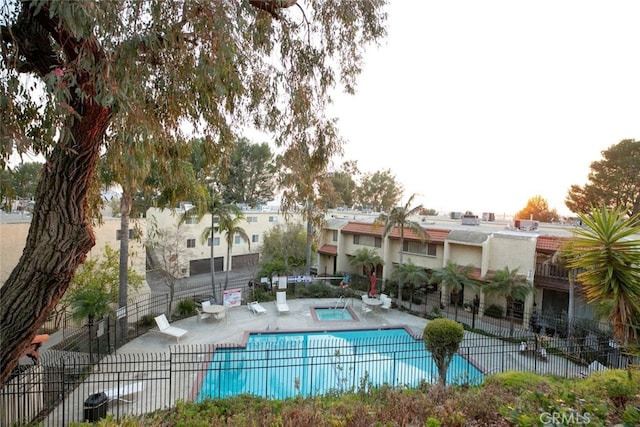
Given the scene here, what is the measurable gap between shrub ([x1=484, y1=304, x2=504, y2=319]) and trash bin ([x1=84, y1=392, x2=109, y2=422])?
16.9 meters

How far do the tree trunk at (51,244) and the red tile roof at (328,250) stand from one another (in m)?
21.4

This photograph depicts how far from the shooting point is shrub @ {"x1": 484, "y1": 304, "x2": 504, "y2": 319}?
55.5ft

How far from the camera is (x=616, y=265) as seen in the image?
5.46m

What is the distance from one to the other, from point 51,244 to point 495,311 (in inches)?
736

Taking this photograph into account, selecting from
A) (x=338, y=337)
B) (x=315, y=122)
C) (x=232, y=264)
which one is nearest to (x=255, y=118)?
(x=315, y=122)

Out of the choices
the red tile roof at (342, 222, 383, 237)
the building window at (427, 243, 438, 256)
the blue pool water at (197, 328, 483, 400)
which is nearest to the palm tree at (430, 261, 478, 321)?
the building window at (427, 243, 438, 256)

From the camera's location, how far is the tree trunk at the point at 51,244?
3984mm

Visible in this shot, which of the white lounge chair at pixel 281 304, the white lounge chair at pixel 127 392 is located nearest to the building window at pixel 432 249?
the white lounge chair at pixel 281 304

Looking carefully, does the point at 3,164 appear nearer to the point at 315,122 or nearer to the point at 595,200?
the point at 315,122

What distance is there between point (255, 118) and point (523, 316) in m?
16.2

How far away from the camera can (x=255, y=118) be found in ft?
23.0

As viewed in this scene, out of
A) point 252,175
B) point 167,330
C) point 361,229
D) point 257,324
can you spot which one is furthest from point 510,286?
point 252,175

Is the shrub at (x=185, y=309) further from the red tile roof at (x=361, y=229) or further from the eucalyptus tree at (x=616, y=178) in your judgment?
the eucalyptus tree at (x=616, y=178)

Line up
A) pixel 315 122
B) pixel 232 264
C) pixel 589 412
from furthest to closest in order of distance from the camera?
pixel 232 264, pixel 315 122, pixel 589 412
